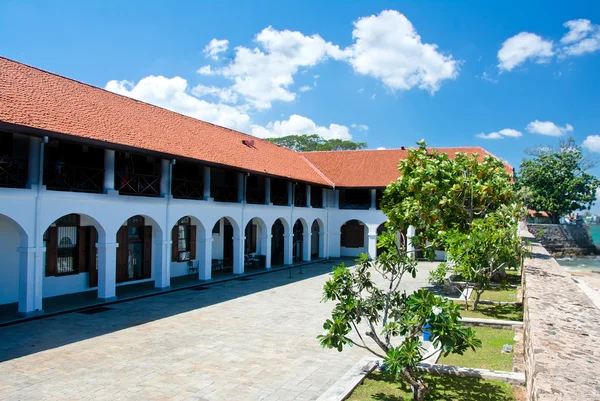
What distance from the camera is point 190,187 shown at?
16.6 metres

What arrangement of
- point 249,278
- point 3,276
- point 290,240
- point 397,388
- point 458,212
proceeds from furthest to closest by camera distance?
point 290,240 < point 249,278 < point 458,212 < point 3,276 < point 397,388

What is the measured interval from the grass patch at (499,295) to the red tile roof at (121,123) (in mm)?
9115

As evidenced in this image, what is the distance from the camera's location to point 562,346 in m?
4.80

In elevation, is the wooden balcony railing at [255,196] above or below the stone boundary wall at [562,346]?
above

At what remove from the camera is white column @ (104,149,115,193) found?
12.9 meters

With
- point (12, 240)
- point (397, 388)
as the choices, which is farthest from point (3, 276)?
point (397, 388)

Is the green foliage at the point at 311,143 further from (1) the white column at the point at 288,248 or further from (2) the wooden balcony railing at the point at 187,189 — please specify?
(2) the wooden balcony railing at the point at 187,189

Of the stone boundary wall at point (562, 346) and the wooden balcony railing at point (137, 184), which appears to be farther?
the wooden balcony railing at point (137, 184)

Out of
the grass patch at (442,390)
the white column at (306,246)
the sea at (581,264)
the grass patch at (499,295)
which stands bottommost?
the sea at (581,264)

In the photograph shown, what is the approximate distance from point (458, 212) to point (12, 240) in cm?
1343

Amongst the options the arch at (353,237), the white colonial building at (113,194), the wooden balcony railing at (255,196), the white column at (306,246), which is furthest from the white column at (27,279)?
the arch at (353,237)

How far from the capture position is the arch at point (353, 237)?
28578 millimetres

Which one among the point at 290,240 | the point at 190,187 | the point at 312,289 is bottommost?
the point at 312,289

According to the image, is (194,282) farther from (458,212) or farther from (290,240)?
(458,212)
